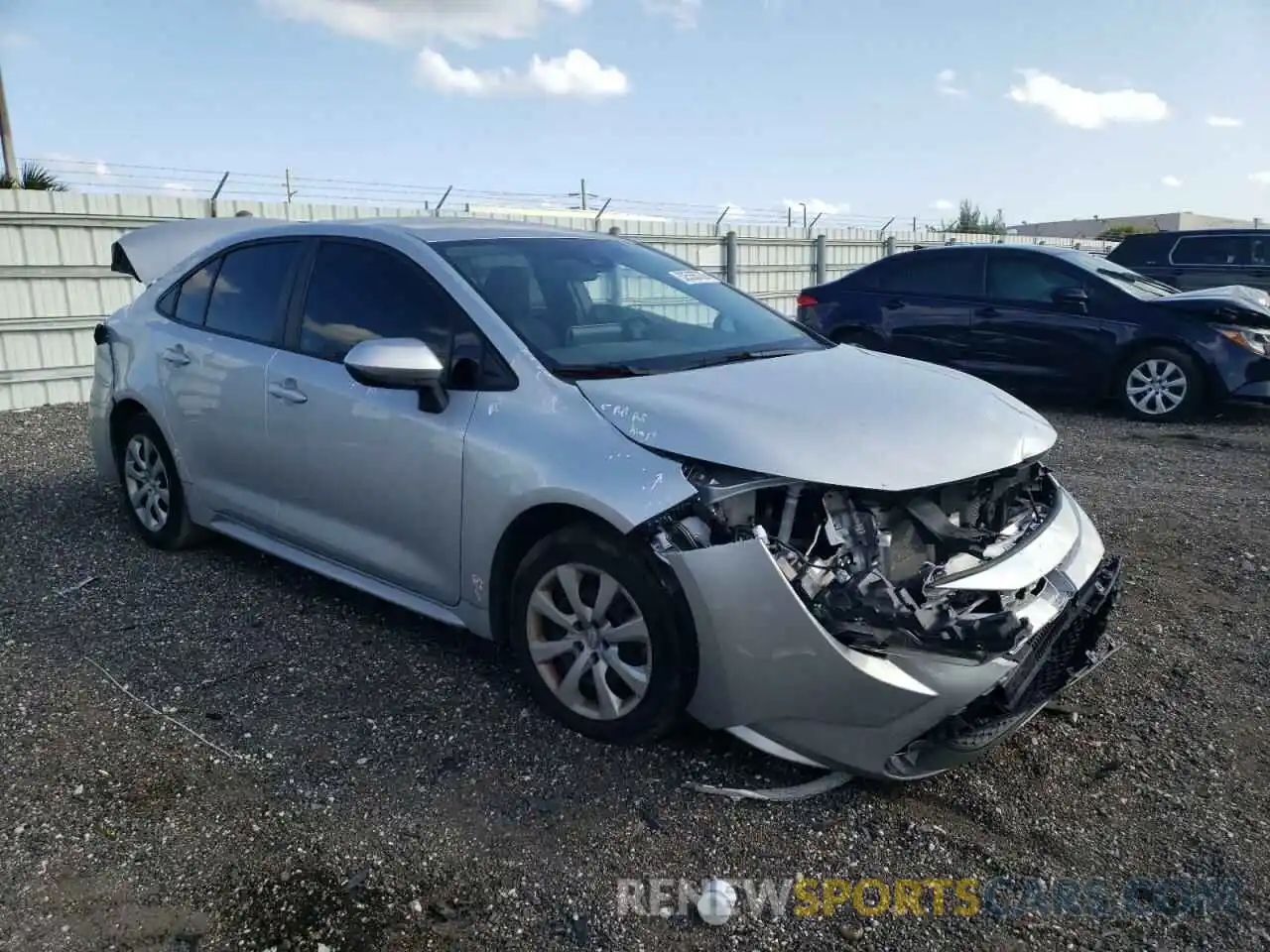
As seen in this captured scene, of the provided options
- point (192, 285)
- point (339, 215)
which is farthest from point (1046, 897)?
point (339, 215)

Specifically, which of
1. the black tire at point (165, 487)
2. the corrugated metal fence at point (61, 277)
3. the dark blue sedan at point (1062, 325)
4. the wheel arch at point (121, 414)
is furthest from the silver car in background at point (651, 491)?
the dark blue sedan at point (1062, 325)

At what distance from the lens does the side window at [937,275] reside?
9398 millimetres

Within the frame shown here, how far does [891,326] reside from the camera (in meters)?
9.76

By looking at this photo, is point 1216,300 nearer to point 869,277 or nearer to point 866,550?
point 869,277

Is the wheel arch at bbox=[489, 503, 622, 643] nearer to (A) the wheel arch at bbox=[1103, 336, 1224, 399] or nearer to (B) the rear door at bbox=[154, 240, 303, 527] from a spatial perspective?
(B) the rear door at bbox=[154, 240, 303, 527]

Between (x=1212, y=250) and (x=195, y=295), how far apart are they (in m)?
12.5

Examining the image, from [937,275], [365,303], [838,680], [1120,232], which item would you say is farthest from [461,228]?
[1120,232]

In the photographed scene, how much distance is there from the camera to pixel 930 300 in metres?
9.55

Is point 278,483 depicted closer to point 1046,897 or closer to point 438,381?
point 438,381

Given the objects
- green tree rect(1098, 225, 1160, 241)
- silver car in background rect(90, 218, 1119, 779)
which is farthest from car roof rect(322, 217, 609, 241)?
green tree rect(1098, 225, 1160, 241)

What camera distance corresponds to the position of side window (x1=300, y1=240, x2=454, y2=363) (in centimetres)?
364

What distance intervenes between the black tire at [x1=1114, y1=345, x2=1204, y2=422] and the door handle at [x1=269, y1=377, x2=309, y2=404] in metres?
7.36

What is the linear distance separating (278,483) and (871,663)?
2.60m

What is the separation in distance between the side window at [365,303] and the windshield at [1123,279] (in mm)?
7180
